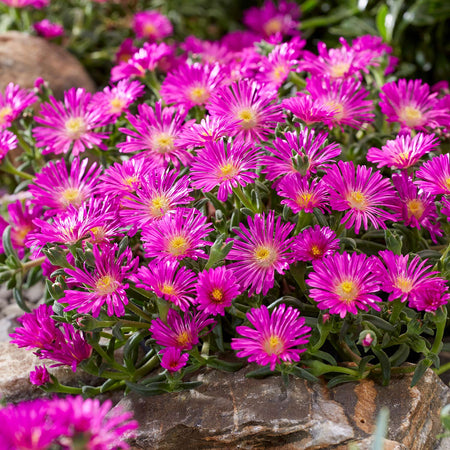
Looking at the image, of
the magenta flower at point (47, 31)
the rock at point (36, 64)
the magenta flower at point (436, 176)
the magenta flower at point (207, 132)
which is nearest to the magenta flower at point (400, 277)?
the magenta flower at point (436, 176)

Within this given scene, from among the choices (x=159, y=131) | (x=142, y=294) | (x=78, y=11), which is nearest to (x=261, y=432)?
(x=142, y=294)

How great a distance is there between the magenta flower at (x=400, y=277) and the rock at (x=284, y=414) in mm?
209

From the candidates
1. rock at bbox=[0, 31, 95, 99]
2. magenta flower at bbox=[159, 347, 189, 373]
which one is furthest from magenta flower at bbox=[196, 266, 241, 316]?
rock at bbox=[0, 31, 95, 99]

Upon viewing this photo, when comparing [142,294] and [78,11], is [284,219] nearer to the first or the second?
[142,294]

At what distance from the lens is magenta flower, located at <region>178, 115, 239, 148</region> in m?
1.12

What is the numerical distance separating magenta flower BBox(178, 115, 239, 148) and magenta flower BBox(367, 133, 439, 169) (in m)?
0.27

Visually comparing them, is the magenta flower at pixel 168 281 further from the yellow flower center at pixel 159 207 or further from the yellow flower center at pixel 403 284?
the yellow flower center at pixel 403 284

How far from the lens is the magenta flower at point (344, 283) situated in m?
0.96

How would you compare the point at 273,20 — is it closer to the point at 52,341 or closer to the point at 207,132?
the point at 207,132

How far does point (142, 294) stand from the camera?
1.08 meters

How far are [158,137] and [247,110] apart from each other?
7.2 inches

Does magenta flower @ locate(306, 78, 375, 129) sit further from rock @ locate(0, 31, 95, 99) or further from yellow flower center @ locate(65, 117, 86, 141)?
rock @ locate(0, 31, 95, 99)

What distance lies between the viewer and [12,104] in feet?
4.63

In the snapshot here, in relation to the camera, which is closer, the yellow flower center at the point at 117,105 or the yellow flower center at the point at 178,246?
the yellow flower center at the point at 178,246
